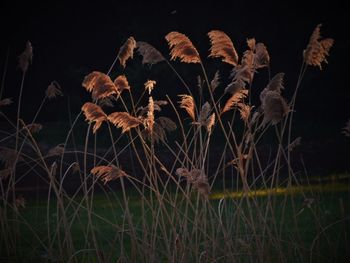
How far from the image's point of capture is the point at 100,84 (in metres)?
4.71

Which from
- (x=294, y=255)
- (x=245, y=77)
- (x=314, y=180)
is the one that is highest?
(x=245, y=77)

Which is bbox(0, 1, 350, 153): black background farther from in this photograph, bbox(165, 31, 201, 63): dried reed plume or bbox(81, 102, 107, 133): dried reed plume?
bbox(81, 102, 107, 133): dried reed plume

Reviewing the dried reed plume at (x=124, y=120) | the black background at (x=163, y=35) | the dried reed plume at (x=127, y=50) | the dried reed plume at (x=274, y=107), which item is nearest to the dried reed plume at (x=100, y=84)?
the dried reed plume at (x=124, y=120)

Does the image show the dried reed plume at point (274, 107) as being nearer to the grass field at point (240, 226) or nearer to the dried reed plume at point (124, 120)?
the grass field at point (240, 226)

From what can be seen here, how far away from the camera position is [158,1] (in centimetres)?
2152

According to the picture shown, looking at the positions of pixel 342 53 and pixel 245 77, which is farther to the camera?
pixel 342 53

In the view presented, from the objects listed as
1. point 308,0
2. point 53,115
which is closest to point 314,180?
point 308,0

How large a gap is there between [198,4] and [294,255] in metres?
16.3

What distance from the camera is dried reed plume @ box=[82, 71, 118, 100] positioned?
15.4 ft

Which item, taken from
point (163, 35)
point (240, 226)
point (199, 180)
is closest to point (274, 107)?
point (199, 180)

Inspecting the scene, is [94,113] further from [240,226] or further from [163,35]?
[163,35]

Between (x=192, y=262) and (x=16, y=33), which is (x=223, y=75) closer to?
(x=16, y=33)

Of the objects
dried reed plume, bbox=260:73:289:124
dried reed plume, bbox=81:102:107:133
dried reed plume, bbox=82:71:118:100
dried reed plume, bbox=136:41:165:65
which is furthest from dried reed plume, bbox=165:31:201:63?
dried reed plume, bbox=260:73:289:124

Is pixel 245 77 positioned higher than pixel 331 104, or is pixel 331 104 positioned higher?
pixel 245 77
